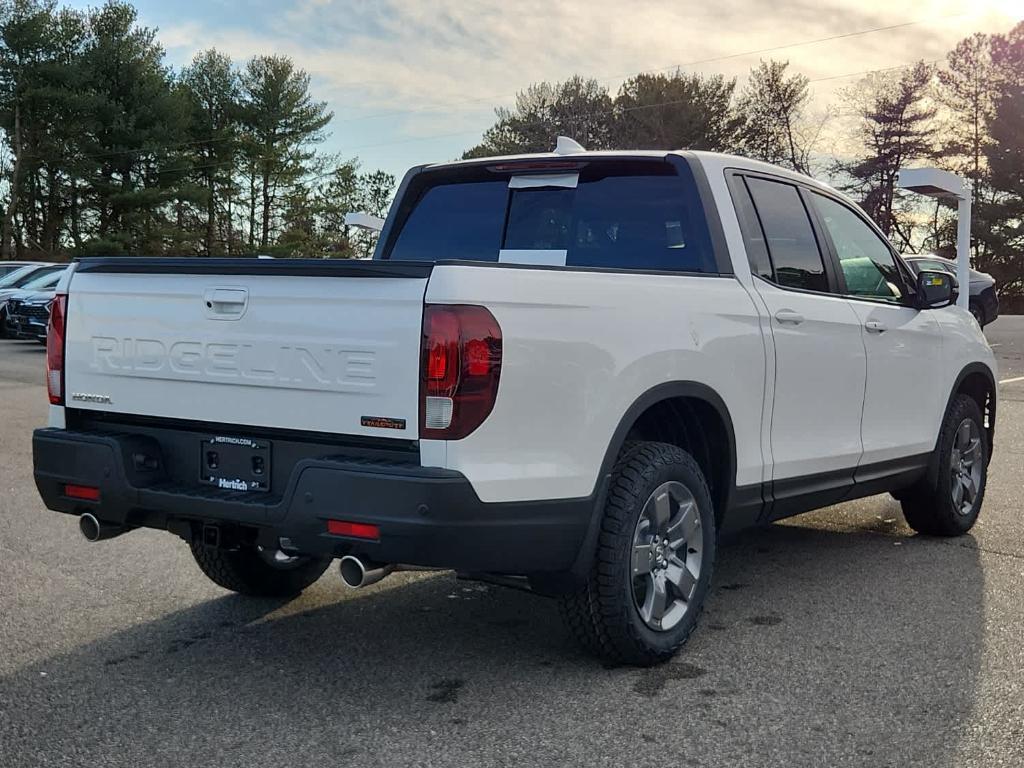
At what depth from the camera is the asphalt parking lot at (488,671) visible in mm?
3383

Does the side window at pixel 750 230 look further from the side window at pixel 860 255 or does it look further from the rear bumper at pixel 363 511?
the rear bumper at pixel 363 511

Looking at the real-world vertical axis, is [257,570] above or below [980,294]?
below

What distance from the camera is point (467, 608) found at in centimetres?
495

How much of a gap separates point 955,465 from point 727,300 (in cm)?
259

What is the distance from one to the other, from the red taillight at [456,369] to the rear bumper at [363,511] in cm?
15

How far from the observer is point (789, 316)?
4.78 metres

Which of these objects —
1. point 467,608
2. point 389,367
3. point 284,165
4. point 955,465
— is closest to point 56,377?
point 389,367

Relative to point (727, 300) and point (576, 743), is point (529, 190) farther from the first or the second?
point (576, 743)

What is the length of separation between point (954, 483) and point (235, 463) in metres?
4.17

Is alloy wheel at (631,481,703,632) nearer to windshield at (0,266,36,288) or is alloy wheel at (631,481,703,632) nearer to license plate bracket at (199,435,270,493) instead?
license plate bracket at (199,435,270,493)

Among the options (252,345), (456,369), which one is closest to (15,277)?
(252,345)

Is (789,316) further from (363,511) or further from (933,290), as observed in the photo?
(363,511)

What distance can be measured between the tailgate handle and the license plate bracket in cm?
41

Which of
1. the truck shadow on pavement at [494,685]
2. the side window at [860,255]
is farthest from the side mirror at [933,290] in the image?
the truck shadow on pavement at [494,685]
